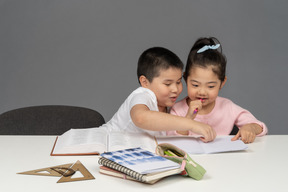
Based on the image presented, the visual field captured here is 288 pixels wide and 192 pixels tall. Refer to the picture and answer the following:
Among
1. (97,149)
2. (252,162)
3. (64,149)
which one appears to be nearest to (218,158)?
(252,162)

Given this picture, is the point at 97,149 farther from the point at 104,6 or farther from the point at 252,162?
the point at 104,6

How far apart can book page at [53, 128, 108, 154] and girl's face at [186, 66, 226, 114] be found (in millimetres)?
653

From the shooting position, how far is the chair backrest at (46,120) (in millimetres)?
2980

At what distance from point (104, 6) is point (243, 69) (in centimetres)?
151

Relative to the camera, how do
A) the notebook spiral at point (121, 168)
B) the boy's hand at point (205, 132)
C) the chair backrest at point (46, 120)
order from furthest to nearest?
the chair backrest at point (46, 120), the boy's hand at point (205, 132), the notebook spiral at point (121, 168)

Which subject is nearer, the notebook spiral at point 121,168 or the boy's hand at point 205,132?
the notebook spiral at point 121,168

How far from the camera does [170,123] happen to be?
84.4 inches

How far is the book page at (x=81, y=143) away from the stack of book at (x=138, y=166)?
244mm

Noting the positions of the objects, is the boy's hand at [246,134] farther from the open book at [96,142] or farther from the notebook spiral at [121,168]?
the notebook spiral at [121,168]

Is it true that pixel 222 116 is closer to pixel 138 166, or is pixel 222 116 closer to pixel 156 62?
pixel 156 62

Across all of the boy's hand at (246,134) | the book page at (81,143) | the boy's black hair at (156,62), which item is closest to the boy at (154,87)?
the boy's black hair at (156,62)

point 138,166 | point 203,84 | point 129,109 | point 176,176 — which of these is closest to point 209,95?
point 203,84

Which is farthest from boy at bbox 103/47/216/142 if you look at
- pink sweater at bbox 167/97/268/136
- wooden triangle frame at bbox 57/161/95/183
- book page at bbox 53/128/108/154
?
wooden triangle frame at bbox 57/161/95/183

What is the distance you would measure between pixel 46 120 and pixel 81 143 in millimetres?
1130
